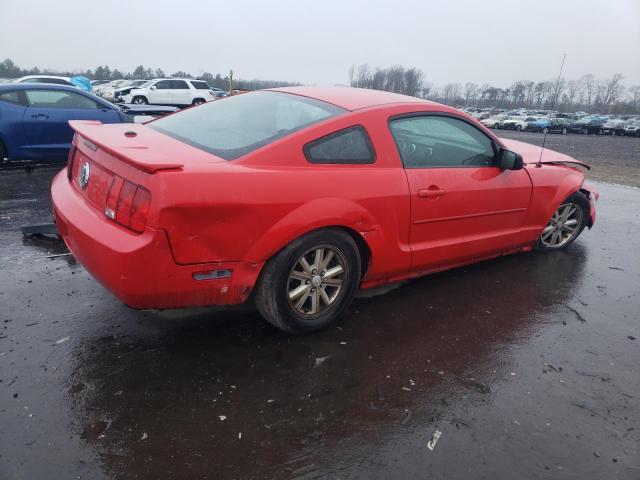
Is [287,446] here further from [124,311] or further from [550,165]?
[550,165]

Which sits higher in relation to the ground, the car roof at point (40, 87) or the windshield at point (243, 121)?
the windshield at point (243, 121)

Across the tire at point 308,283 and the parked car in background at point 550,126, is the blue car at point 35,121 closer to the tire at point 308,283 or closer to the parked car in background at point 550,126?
the tire at point 308,283

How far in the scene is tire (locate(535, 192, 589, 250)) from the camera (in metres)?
4.83

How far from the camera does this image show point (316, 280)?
9.82ft

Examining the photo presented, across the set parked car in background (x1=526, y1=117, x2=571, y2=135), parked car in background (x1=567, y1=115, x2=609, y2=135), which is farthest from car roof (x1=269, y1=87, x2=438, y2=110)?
parked car in background (x1=567, y1=115, x2=609, y2=135)

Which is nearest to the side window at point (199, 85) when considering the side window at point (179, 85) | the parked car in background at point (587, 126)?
the side window at point (179, 85)

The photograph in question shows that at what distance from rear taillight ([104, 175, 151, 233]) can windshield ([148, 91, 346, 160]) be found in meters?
0.54

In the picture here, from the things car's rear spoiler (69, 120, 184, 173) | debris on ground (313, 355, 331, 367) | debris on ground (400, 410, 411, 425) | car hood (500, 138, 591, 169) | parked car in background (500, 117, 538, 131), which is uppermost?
car's rear spoiler (69, 120, 184, 173)

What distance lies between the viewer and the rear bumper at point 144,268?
2.37 meters

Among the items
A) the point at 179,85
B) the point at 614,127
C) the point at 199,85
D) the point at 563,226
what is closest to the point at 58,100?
the point at 563,226

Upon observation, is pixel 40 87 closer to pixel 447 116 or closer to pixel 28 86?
pixel 28 86

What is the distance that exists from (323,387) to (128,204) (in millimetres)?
1402

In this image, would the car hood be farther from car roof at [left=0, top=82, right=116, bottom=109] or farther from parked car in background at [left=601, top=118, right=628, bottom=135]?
parked car in background at [left=601, top=118, right=628, bottom=135]

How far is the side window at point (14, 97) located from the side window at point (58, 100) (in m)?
0.09
